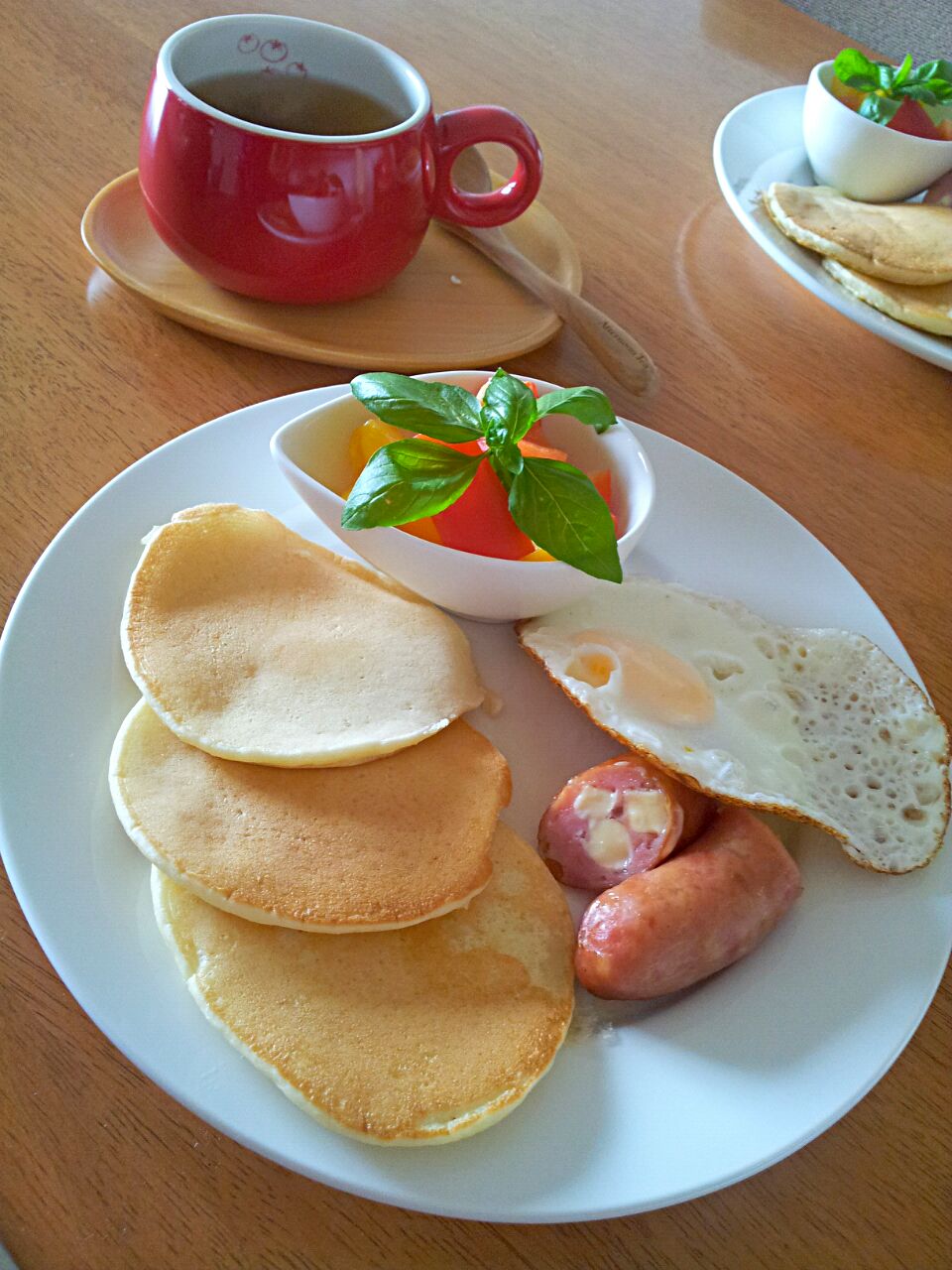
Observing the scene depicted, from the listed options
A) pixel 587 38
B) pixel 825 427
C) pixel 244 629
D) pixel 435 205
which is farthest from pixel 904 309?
pixel 244 629

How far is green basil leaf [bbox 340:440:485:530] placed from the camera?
39.7 inches

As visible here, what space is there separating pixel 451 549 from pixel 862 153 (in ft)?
3.66

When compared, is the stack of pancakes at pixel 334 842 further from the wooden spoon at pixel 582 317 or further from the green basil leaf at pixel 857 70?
the green basil leaf at pixel 857 70

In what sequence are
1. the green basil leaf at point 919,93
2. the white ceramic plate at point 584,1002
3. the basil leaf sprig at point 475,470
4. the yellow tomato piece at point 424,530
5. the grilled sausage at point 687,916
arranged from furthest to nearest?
the green basil leaf at point 919,93
the yellow tomato piece at point 424,530
the basil leaf sprig at point 475,470
the grilled sausage at point 687,916
the white ceramic plate at point 584,1002

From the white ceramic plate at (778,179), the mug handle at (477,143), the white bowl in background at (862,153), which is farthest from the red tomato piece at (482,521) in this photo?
the white bowl in background at (862,153)

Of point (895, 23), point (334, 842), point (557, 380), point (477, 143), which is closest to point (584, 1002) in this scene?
point (334, 842)

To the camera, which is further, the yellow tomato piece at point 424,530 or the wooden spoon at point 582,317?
the wooden spoon at point 582,317

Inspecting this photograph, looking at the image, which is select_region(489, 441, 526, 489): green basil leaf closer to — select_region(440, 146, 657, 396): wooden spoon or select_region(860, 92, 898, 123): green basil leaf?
select_region(440, 146, 657, 396): wooden spoon

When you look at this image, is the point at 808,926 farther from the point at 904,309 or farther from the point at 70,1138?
the point at 904,309

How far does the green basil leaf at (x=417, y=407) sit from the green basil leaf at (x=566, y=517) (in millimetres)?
88

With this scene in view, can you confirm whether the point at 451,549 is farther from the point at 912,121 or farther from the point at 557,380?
the point at 912,121

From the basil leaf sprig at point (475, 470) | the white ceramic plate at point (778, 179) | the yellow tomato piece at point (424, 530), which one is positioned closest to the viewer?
the basil leaf sprig at point (475, 470)

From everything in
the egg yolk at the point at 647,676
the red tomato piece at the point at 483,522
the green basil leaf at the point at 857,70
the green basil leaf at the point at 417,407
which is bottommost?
the egg yolk at the point at 647,676

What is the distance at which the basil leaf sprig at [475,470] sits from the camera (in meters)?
1.01
